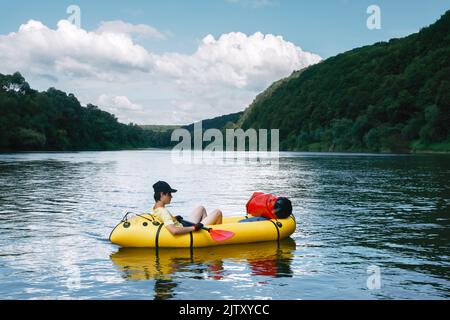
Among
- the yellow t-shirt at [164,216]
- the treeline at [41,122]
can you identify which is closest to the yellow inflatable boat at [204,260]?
the yellow t-shirt at [164,216]

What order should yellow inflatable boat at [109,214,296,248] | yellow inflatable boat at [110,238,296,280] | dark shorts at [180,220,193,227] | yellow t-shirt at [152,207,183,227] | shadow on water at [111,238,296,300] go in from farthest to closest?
1. dark shorts at [180,220,193,227]
2. yellow inflatable boat at [109,214,296,248]
3. yellow t-shirt at [152,207,183,227]
4. yellow inflatable boat at [110,238,296,280]
5. shadow on water at [111,238,296,300]

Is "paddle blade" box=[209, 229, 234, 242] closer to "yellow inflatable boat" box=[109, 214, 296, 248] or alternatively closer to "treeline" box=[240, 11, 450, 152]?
"yellow inflatable boat" box=[109, 214, 296, 248]

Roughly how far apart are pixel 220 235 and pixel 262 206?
1.84 meters

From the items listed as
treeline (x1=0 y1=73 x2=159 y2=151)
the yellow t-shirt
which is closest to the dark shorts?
the yellow t-shirt

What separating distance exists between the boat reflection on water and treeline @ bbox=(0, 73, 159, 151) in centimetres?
9317

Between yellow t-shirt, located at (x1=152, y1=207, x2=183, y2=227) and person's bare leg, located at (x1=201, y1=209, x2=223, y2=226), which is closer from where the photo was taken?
yellow t-shirt, located at (x1=152, y1=207, x2=183, y2=227)

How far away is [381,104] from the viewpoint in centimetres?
11938

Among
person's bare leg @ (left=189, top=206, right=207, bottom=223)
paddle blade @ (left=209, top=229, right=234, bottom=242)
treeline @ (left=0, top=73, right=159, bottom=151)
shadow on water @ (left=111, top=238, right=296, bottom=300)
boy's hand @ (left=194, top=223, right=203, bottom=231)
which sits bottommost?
shadow on water @ (left=111, top=238, right=296, bottom=300)

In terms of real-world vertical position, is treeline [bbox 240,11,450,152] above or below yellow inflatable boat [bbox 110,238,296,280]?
above

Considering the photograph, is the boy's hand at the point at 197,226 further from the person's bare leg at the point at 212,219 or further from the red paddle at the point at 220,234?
the person's bare leg at the point at 212,219

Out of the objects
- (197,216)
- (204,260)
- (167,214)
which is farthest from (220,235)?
(167,214)

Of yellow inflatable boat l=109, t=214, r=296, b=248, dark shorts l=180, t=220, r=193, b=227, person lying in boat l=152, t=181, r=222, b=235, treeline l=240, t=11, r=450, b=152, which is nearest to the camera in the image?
person lying in boat l=152, t=181, r=222, b=235

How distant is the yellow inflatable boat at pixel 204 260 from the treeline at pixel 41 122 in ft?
306

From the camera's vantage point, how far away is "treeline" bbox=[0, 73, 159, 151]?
100250mm
